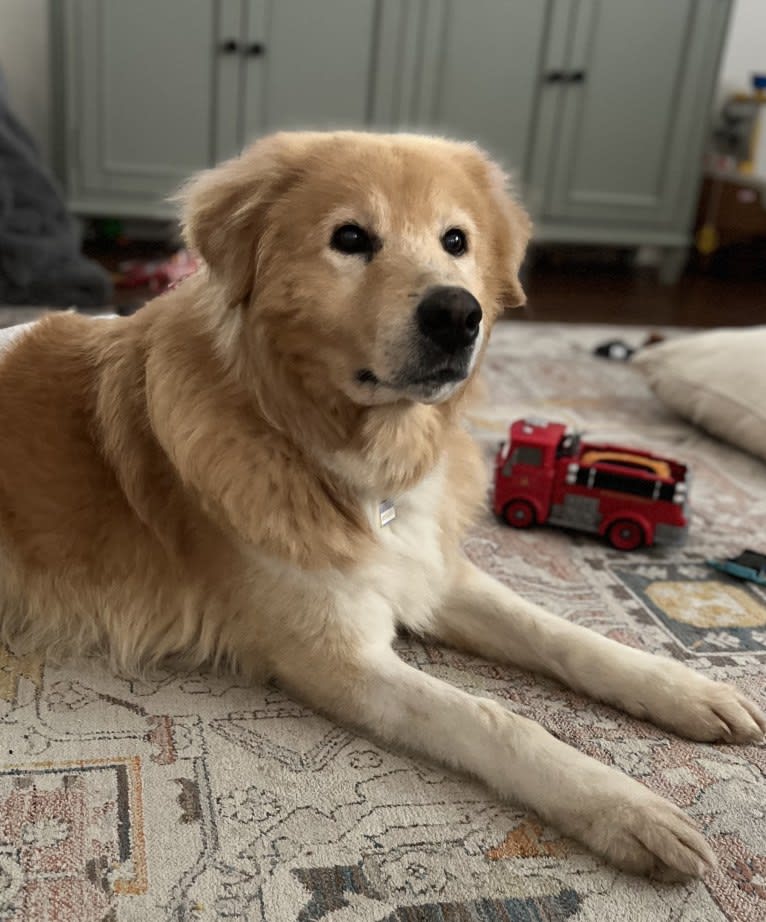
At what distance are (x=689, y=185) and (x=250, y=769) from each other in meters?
4.39

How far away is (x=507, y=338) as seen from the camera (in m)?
3.59

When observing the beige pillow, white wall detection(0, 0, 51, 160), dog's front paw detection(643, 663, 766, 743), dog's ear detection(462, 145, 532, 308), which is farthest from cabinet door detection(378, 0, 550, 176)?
dog's front paw detection(643, 663, 766, 743)

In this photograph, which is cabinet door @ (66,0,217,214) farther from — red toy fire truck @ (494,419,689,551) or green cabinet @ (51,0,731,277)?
red toy fire truck @ (494,419,689,551)

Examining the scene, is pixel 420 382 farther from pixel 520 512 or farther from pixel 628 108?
pixel 628 108

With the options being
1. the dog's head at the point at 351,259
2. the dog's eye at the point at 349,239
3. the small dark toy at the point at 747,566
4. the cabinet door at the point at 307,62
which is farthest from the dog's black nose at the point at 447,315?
the cabinet door at the point at 307,62

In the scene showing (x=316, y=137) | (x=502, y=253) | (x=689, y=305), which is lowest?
(x=689, y=305)

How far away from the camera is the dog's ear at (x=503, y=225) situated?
1491mm

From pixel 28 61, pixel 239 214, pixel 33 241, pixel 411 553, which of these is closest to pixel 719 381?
pixel 411 553

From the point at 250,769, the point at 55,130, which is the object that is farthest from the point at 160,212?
the point at 250,769

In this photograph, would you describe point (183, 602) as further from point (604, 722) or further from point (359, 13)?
point (359, 13)

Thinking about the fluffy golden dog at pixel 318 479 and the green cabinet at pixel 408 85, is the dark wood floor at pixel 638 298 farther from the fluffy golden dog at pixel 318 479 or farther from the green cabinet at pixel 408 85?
the fluffy golden dog at pixel 318 479

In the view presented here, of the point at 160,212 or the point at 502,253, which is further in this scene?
the point at 160,212

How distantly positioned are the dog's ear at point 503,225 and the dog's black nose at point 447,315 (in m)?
0.25

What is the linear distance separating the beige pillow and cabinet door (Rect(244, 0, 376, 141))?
2.19m
